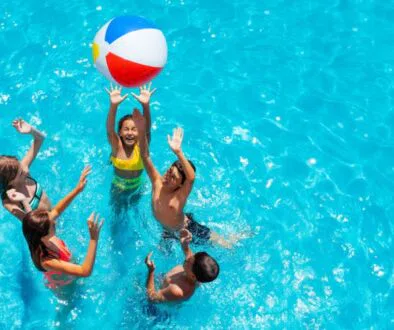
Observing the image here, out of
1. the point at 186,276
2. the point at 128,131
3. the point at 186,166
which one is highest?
the point at 186,166

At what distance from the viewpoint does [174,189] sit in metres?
5.70

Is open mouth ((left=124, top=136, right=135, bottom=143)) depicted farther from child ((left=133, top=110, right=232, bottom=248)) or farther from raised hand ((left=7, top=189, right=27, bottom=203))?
raised hand ((left=7, top=189, right=27, bottom=203))

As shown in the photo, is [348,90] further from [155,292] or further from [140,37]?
[155,292]

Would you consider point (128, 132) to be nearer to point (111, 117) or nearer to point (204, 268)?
point (111, 117)

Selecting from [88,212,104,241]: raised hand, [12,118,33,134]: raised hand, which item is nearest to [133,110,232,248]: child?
[88,212,104,241]: raised hand

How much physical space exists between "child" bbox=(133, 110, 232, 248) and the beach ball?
0.45 meters

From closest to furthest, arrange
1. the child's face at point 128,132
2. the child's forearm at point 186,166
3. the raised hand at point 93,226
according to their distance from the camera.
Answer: the raised hand at point 93,226 < the child's forearm at point 186,166 < the child's face at point 128,132

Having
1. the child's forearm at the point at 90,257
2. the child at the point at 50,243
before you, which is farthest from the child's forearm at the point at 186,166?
the child's forearm at the point at 90,257

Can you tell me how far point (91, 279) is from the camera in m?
6.49

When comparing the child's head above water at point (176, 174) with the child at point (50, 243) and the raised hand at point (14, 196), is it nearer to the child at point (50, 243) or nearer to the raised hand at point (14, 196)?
the child at point (50, 243)

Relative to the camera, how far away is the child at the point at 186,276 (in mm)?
4988

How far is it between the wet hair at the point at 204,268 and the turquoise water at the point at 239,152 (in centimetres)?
142

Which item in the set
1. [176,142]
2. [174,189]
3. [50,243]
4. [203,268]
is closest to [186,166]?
[176,142]

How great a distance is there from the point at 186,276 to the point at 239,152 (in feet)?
9.06
